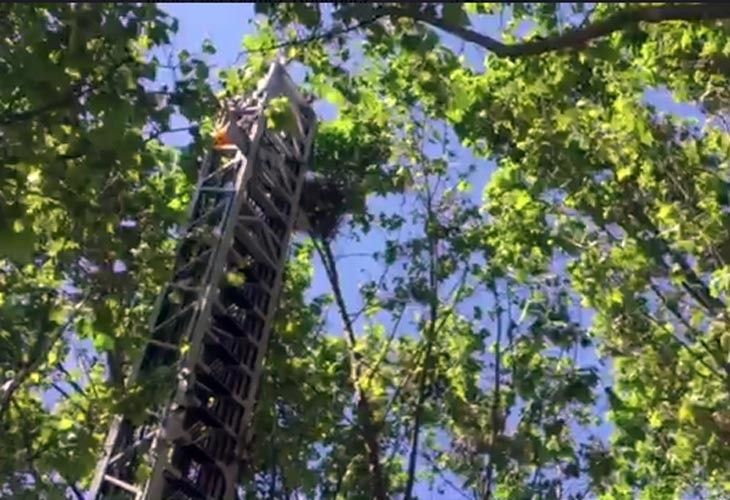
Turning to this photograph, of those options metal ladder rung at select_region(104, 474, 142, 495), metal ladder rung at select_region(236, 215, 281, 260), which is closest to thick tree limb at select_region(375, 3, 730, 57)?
metal ladder rung at select_region(104, 474, 142, 495)

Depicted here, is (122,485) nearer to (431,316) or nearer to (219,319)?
(219,319)

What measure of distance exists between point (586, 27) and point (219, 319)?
593 centimetres

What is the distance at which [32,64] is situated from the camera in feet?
17.6

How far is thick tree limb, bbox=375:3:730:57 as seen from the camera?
13.9 feet

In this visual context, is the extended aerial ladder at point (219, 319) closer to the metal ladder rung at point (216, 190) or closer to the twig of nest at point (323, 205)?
the metal ladder rung at point (216, 190)

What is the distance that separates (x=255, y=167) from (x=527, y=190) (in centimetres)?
268

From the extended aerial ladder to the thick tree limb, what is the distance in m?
3.61

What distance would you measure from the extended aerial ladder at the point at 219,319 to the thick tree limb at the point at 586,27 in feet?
11.8

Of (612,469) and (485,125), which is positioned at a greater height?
(485,125)

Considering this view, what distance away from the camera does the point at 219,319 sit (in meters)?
10.1

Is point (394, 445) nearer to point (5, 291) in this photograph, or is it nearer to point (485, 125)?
point (485, 125)

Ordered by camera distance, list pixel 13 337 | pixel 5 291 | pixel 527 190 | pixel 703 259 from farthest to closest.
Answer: pixel 527 190
pixel 703 259
pixel 5 291
pixel 13 337

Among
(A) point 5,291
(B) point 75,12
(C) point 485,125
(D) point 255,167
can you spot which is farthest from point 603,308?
(B) point 75,12

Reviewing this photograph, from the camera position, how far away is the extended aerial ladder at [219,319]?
862 centimetres
